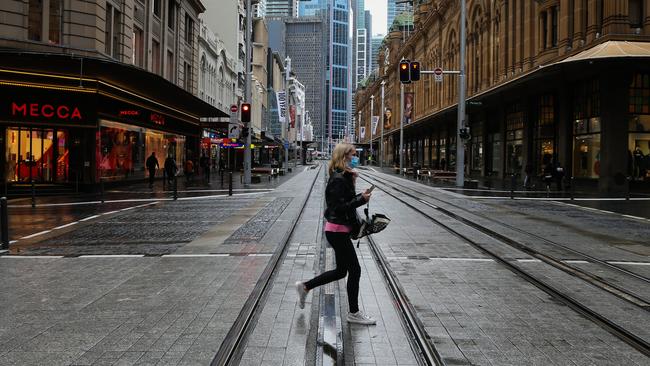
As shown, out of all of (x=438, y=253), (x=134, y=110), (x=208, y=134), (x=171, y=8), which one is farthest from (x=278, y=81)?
(x=438, y=253)

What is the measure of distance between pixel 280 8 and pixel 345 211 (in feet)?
514

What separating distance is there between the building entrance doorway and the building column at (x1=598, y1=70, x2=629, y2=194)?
26.3 meters

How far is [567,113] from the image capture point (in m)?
33.7

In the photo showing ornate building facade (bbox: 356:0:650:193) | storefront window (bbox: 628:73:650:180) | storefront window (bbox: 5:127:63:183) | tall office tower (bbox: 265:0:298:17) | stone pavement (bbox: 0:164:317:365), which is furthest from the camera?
tall office tower (bbox: 265:0:298:17)

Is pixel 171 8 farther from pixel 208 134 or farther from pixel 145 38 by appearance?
pixel 208 134

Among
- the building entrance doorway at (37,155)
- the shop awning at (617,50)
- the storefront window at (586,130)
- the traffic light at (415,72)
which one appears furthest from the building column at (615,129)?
the building entrance doorway at (37,155)

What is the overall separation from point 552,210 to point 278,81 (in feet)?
388

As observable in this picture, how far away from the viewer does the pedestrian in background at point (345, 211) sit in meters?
6.02

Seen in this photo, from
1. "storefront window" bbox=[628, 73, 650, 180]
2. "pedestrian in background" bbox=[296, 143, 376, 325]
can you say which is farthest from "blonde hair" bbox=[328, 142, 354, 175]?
"storefront window" bbox=[628, 73, 650, 180]

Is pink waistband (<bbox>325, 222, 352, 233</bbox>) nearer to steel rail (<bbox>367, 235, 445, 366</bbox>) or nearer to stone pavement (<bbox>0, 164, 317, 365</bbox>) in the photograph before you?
steel rail (<bbox>367, 235, 445, 366</bbox>)

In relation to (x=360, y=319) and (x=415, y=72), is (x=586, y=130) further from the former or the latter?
(x=360, y=319)

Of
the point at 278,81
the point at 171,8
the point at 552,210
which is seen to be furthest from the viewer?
the point at 278,81

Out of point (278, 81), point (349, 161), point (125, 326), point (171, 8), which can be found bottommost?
point (125, 326)

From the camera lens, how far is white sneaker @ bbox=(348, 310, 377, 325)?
6.14m
